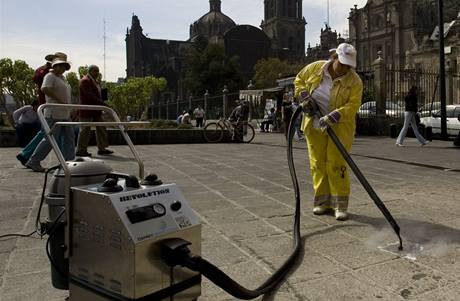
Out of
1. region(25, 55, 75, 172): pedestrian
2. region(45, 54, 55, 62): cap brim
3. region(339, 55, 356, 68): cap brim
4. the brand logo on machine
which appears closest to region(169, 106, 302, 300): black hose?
the brand logo on machine

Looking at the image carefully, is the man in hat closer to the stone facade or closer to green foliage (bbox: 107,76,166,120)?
green foliage (bbox: 107,76,166,120)

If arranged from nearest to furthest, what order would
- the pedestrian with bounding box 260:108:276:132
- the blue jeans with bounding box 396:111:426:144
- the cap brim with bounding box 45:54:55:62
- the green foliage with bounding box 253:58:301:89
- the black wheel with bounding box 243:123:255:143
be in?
the cap brim with bounding box 45:54:55:62, the blue jeans with bounding box 396:111:426:144, the black wheel with bounding box 243:123:255:143, the pedestrian with bounding box 260:108:276:132, the green foliage with bounding box 253:58:301:89

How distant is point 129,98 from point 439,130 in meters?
29.0

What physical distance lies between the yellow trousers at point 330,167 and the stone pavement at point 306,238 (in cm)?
19

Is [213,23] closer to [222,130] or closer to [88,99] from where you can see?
[222,130]

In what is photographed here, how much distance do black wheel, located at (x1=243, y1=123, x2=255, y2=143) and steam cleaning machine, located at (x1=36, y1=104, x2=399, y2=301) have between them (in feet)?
38.2

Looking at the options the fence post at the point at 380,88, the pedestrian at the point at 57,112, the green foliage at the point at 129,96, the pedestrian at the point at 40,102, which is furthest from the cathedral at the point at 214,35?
the pedestrian at the point at 57,112

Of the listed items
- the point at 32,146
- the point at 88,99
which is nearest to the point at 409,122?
the point at 88,99

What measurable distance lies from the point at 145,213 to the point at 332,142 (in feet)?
8.15

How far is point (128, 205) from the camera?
1.86 meters

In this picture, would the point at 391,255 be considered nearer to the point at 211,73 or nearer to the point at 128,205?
the point at 128,205

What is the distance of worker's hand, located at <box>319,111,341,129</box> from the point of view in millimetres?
3777

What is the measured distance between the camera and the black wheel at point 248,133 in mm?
13852

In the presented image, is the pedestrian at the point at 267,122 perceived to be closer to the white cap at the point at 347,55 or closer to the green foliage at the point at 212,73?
the white cap at the point at 347,55
